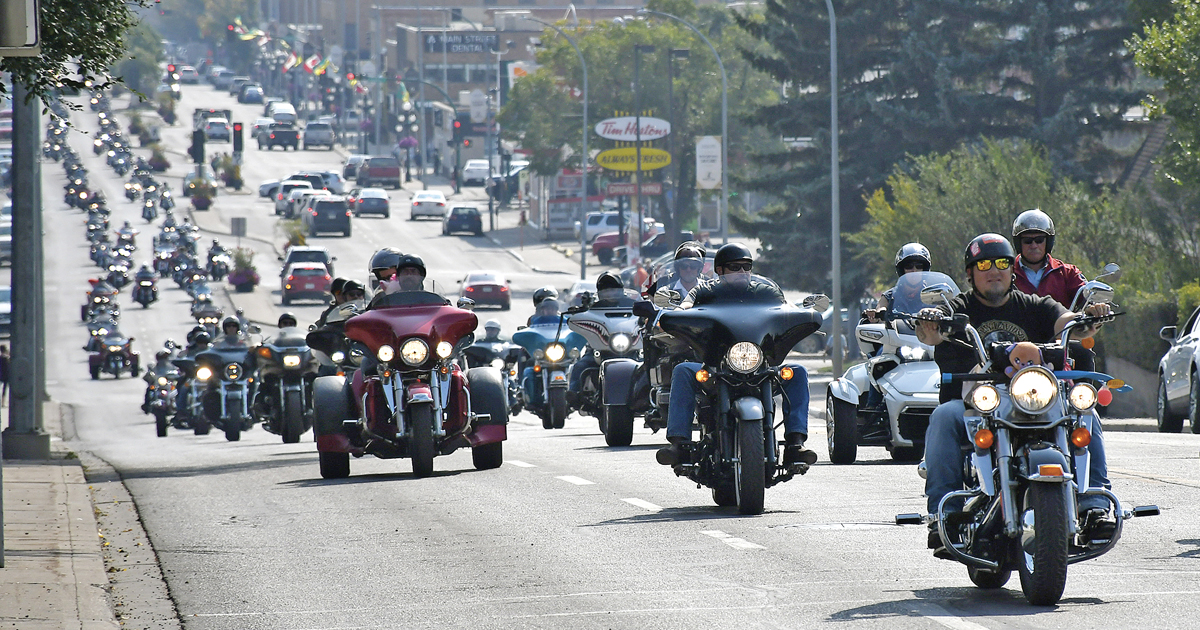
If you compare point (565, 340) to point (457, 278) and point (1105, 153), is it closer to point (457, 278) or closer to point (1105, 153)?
point (1105, 153)

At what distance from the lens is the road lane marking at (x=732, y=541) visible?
10.8 meters

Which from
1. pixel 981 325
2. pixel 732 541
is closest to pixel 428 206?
pixel 732 541

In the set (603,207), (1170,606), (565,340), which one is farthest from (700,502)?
(603,207)

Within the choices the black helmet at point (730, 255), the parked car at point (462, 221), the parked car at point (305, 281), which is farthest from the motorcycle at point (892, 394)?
the parked car at point (462, 221)

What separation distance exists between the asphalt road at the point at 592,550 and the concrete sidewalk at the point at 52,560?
0.41 m

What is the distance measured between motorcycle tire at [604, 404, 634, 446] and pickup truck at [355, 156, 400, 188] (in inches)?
3911

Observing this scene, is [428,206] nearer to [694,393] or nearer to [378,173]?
[378,173]

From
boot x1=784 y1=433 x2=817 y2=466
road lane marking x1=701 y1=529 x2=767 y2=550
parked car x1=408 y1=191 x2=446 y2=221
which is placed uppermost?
parked car x1=408 y1=191 x2=446 y2=221

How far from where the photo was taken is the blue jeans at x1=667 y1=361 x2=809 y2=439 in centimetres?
1227

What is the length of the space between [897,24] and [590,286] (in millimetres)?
13247

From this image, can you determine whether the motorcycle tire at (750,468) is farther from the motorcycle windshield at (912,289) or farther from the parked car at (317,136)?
the parked car at (317,136)

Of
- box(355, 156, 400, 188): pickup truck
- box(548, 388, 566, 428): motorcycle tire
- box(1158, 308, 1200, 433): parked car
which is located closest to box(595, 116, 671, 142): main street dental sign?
box(355, 156, 400, 188): pickup truck

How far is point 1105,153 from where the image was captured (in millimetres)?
53125

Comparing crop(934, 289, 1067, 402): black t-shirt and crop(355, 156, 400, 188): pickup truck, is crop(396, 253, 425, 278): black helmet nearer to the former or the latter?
crop(934, 289, 1067, 402): black t-shirt
